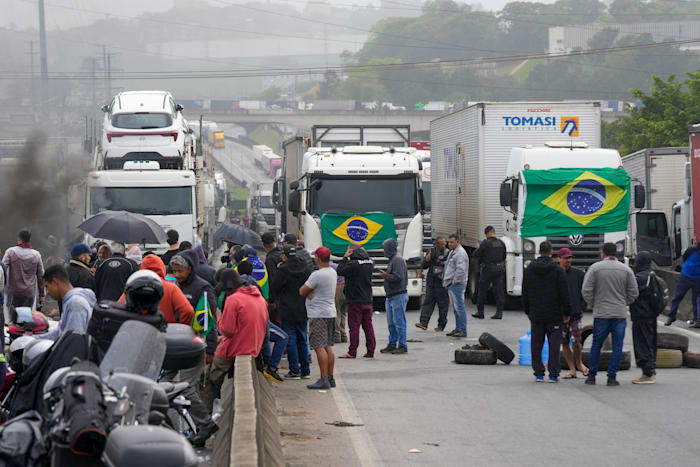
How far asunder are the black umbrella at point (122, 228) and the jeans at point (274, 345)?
5172 mm

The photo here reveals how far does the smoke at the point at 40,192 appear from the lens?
3023 centimetres

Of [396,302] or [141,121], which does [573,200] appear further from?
[141,121]

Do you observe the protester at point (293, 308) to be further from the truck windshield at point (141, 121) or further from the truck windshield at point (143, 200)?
the truck windshield at point (141, 121)

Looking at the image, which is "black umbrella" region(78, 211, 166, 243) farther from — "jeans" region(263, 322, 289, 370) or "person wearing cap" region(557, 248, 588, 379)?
"person wearing cap" region(557, 248, 588, 379)

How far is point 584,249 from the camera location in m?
23.2

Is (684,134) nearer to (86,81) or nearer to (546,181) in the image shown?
(546,181)

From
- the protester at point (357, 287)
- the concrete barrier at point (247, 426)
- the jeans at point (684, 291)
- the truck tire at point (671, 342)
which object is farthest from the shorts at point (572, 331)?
the jeans at point (684, 291)

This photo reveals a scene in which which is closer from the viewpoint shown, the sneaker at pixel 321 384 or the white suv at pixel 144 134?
the sneaker at pixel 321 384

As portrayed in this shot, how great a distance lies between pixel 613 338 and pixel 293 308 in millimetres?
3966

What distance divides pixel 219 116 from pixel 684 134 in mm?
86429

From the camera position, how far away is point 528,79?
17288cm

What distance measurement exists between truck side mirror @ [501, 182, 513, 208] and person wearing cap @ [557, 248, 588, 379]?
8468mm

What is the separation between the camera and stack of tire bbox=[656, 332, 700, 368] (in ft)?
51.4

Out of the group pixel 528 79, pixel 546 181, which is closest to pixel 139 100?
pixel 546 181
